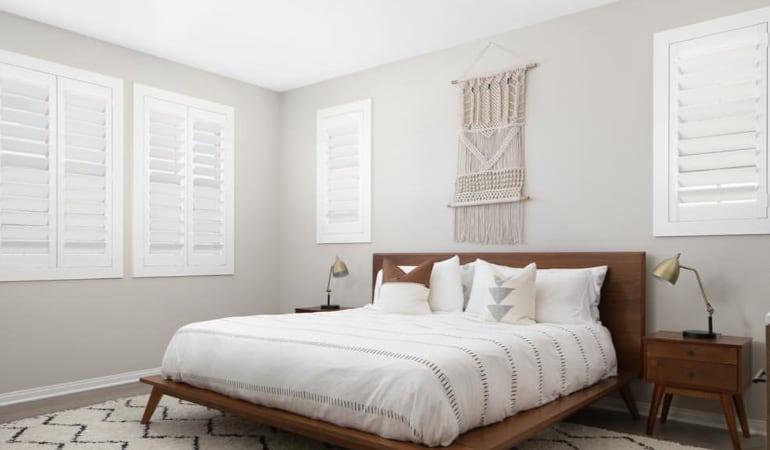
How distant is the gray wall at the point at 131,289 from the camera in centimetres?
398

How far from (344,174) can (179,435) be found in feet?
9.11

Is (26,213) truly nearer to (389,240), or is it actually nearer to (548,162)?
(389,240)

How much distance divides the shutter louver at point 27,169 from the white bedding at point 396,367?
1475 mm

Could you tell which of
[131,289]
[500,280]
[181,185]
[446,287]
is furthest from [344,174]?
[500,280]

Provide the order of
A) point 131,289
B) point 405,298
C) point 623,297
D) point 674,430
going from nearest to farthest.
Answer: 1. point 674,430
2. point 623,297
3. point 405,298
4. point 131,289

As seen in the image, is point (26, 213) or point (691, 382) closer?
point (691, 382)

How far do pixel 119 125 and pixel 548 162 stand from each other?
3167mm

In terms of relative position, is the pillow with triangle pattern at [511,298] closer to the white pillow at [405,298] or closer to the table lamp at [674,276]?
the white pillow at [405,298]

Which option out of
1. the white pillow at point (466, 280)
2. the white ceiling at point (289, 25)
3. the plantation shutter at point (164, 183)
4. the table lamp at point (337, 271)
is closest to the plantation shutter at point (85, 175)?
the plantation shutter at point (164, 183)

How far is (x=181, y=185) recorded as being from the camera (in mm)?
4938

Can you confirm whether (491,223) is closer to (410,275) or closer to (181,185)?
(410,275)

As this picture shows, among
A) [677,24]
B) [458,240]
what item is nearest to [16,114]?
[458,240]

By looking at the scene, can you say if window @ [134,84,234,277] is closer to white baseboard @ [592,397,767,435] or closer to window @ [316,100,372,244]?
window @ [316,100,372,244]

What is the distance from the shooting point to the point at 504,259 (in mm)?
4090
